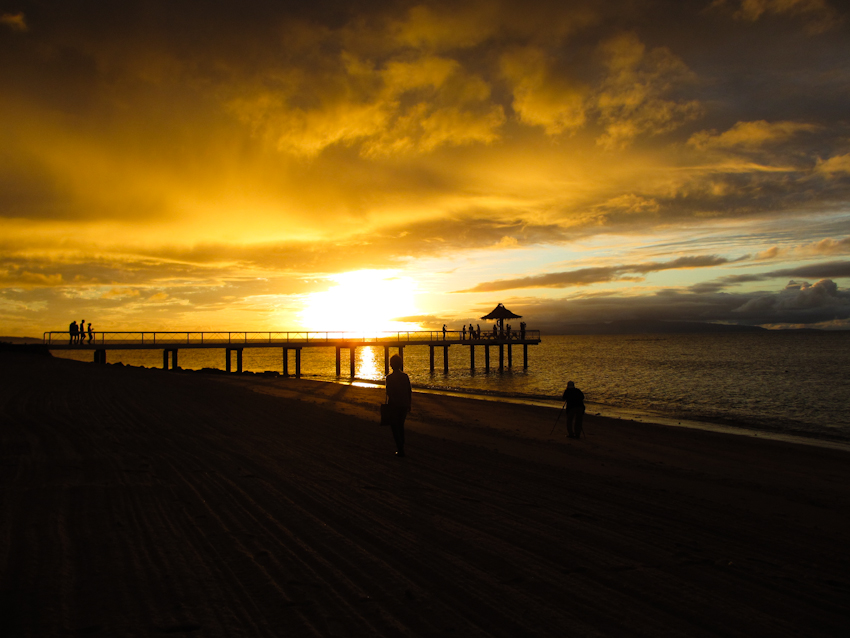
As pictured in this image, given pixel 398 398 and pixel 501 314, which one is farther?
pixel 501 314

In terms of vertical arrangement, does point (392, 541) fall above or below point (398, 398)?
below

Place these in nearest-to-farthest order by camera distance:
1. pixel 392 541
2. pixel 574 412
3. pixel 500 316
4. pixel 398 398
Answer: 1. pixel 392 541
2. pixel 398 398
3. pixel 574 412
4. pixel 500 316

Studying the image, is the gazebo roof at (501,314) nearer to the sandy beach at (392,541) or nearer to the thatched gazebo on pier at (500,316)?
the thatched gazebo on pier at (500,316)

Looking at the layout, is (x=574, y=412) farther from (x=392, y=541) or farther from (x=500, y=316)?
(x=500, y=316)

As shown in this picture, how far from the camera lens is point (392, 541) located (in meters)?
4.96

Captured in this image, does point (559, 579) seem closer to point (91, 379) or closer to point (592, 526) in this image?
point (592, 526)

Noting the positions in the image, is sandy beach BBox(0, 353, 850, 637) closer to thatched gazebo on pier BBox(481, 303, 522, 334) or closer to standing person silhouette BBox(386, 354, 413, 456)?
standing person silhouette BBox(386, 354, 413, 456)

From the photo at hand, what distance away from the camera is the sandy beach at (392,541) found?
3.58 metres

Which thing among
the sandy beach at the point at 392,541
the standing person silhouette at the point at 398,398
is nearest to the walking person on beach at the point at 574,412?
the sandy beach at the point at 392,541

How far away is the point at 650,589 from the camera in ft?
13.4

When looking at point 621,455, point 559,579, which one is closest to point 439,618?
point 559,579

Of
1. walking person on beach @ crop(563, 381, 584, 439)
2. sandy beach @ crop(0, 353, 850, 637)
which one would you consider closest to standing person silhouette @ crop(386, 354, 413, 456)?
sandy beach @ crop(0, 353, 850, 637)

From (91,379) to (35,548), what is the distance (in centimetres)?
1983

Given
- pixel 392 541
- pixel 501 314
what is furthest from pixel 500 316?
pixel 392 541
